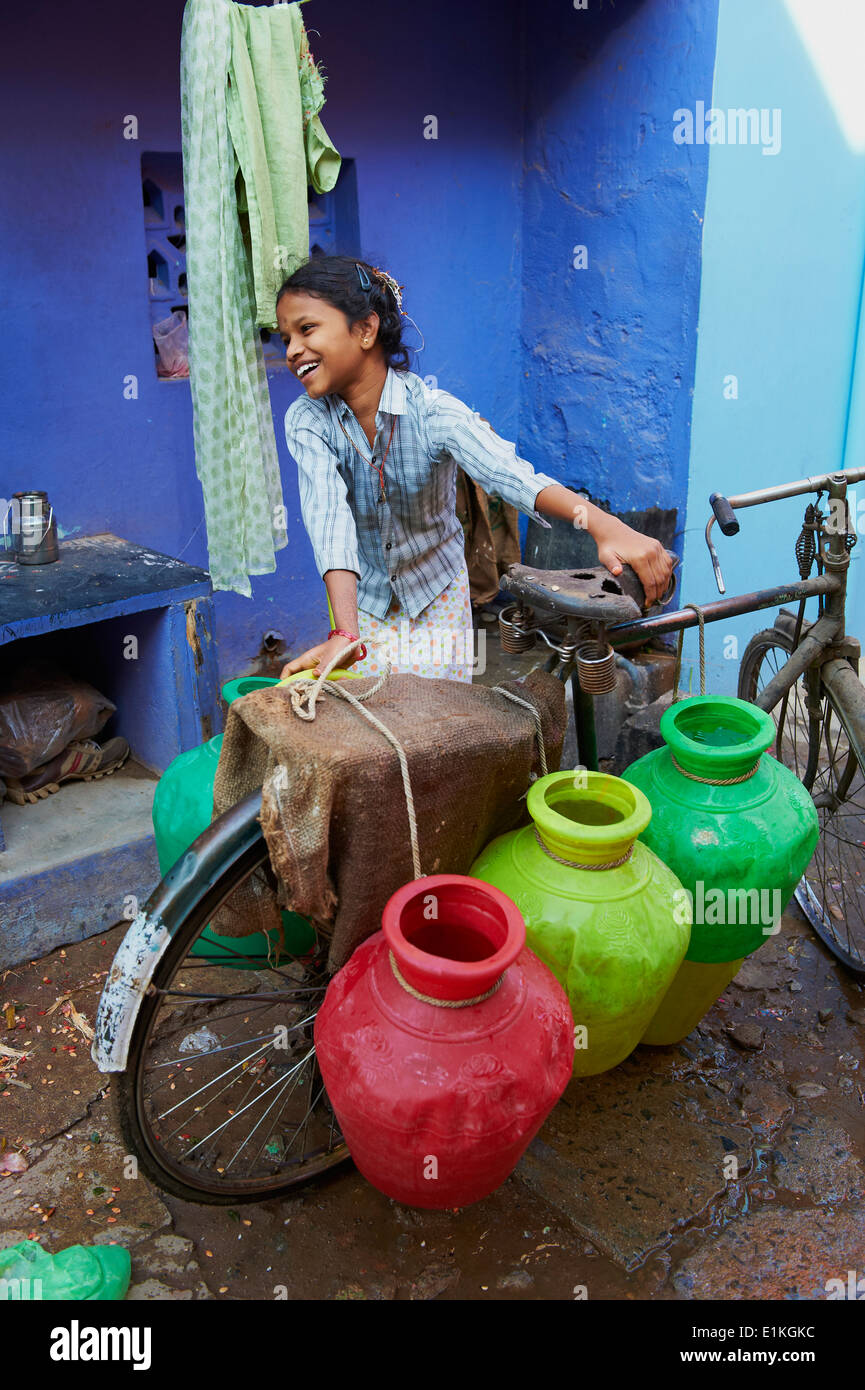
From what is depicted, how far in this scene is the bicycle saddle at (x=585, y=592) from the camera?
2211mm

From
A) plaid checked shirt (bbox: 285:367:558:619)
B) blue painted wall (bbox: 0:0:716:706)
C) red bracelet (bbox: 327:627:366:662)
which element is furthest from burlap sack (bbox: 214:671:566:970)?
blue painted wall (bbox: 0:0:716:706)

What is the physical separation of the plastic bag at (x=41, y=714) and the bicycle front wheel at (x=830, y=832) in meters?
2.15

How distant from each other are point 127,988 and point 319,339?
1.55m

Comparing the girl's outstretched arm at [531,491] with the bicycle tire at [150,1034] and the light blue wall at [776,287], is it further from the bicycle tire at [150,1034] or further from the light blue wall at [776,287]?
the light blue wall at [776,287]

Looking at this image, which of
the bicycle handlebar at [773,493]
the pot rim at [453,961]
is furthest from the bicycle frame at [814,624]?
the pot rim at [453,961]

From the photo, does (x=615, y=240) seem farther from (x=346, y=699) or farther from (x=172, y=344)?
(x=346, y=699)

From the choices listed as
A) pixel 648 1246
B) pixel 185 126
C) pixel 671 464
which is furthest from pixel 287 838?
pixel 671 464

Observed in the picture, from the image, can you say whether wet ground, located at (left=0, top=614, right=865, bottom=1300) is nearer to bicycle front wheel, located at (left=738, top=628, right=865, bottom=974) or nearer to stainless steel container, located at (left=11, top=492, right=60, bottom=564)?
bicycle front wheel, located at (left=738, top=628, right=865, bottom=974)

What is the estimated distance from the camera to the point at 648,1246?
221 centimetres

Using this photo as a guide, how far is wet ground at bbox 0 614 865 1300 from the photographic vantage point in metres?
2.14

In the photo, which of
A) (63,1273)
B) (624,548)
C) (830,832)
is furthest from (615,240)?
(63,1273)

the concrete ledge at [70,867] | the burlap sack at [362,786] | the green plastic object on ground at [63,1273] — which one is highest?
the burlap sack at [362,786]

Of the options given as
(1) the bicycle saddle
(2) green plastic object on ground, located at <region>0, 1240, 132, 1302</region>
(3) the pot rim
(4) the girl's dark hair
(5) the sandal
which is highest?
(4) the girl's dark hair

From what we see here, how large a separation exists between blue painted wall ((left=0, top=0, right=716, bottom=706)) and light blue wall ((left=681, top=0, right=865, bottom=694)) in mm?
123
